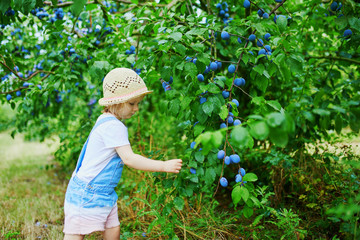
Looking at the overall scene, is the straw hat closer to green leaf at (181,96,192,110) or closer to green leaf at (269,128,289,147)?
green leaf at (181,96,192,110)

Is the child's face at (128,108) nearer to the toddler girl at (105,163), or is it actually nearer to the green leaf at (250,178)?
the toddler girl at (105,163)

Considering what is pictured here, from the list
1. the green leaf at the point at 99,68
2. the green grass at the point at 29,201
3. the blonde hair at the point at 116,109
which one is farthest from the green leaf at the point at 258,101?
the green grass at the point at 29,201

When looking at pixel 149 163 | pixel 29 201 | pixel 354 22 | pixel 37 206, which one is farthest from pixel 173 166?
pixel 29 201

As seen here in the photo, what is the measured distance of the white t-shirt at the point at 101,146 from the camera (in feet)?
4.84

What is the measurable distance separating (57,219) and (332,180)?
2.28 meters

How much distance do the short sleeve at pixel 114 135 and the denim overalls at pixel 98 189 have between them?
50 mm

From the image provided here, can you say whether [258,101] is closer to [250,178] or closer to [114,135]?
[250,178]

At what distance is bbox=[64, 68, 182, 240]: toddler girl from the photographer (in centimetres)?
147

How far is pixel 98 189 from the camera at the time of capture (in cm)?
152

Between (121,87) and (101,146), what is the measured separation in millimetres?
347

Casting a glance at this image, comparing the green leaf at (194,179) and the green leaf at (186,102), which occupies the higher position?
the green leaf at (186,102)

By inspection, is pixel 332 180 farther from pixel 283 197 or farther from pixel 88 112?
pixel 88 112

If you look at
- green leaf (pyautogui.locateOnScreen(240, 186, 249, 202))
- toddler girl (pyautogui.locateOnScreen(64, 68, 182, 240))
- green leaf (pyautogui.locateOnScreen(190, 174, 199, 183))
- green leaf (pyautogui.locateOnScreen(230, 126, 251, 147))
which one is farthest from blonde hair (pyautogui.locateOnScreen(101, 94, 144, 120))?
green leaf (pyautogui.locateOnScreen(230, 126, 251, 147))

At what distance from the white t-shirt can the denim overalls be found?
27 millimetres
